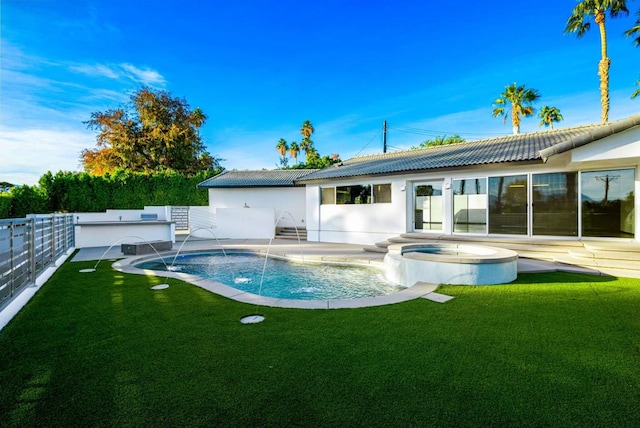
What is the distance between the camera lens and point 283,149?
5719cm

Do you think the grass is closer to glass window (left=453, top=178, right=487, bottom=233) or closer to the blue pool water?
the blue pool water

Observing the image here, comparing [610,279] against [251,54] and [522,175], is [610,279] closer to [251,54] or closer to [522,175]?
[522,175]

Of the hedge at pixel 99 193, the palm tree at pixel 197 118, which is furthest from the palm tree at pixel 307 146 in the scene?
the hedge at pixel 99 193

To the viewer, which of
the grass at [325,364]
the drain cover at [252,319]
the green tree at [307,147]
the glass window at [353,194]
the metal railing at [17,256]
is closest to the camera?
the grass at [325,364]

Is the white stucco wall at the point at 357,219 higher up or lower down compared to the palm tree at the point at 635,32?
lower down

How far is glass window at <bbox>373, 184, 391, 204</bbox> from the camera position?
13859mm

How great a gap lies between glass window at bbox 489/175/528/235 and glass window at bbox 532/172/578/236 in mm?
334

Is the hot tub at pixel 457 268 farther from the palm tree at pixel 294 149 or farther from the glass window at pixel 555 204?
the palm tree at pixel 294 149

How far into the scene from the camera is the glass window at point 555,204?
983 cm

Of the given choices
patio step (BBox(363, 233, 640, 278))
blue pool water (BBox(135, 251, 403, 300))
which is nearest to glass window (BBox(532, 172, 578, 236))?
patio step (BBox(363, 233, 640, 278))

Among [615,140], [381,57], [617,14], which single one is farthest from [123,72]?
[617,14]

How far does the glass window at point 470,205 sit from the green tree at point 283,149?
46774 mm

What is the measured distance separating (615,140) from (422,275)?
6264 mm

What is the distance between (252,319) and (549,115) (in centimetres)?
3736
